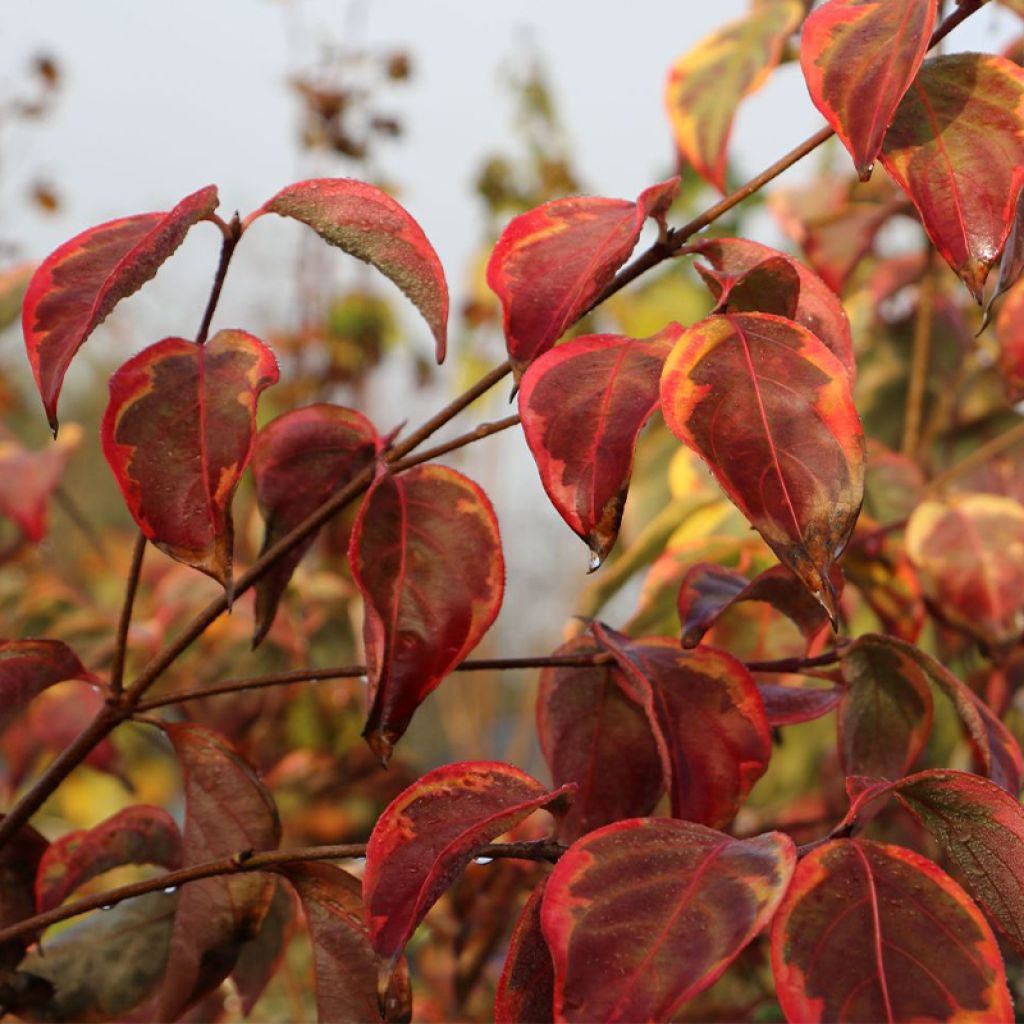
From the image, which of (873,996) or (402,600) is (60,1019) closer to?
(402,600)

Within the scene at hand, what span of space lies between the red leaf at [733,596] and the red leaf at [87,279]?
0.25 metres

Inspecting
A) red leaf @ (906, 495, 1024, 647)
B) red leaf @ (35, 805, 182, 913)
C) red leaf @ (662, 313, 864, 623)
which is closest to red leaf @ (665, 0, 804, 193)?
red leaf @ (906, 495, 1024, 647)

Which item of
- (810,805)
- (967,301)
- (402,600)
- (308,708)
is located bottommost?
(810,805)

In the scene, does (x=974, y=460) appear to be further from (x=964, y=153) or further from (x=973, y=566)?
(x=964, y=153)

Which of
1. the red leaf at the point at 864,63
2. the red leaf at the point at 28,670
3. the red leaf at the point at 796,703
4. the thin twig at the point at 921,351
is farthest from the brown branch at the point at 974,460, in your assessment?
the red leaf at the point at 28,670

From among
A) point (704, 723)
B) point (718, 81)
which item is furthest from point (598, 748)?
point (718, 81)

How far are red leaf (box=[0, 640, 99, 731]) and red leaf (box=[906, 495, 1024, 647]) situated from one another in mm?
502

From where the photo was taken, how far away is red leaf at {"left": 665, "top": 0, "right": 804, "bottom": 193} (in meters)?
0.78

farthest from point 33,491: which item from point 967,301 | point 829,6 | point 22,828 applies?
point 967,301

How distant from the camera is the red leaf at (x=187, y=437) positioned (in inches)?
17.3

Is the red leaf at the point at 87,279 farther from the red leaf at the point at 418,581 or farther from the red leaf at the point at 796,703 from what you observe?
the red leaf at the point at 796,703

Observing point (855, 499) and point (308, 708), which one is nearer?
point (855, 499)

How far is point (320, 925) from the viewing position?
19.1 inches

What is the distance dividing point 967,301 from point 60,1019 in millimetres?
1161
